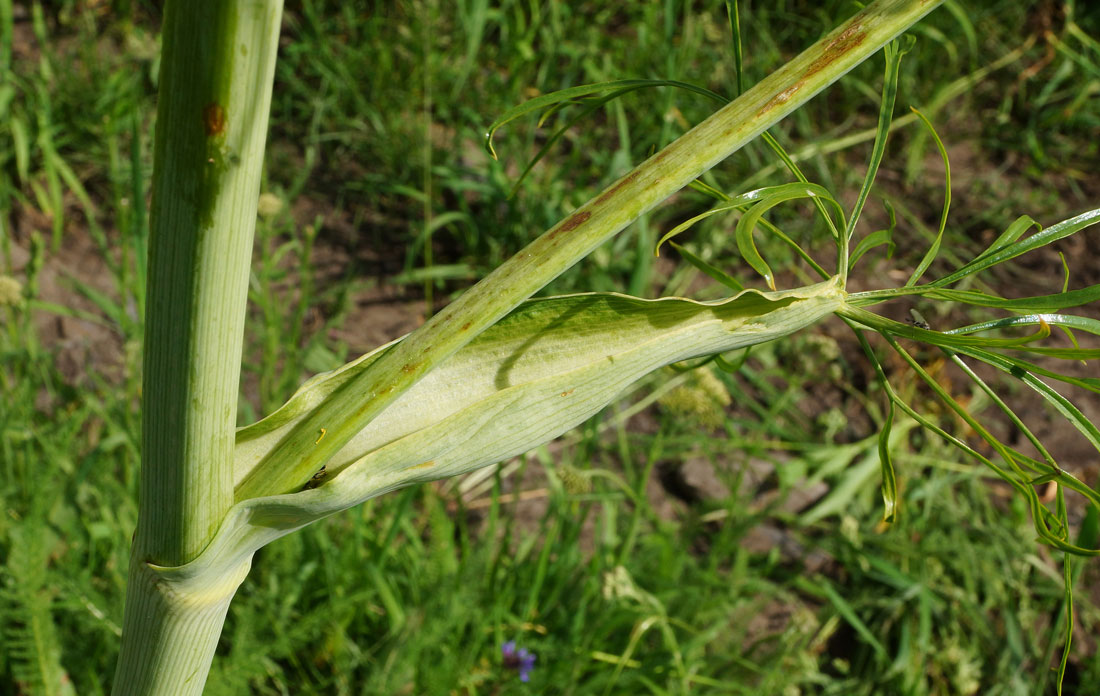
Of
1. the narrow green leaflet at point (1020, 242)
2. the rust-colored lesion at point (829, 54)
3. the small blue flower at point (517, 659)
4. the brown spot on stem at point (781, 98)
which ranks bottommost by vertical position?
the small blue flower at point (517, 659)

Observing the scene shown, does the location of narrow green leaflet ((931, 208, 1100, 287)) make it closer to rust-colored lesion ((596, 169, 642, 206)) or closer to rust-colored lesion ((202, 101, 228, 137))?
rust-colored lesion ((596, 169, 642, 206))

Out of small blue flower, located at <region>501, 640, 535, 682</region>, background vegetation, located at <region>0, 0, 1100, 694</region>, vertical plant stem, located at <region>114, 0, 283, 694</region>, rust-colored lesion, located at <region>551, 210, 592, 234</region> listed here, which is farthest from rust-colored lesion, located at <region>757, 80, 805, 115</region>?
small blue flower, located at <region>501, 640, 535, 682</region>

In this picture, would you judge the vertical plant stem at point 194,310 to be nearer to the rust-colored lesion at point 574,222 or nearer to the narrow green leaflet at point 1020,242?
the rust-colored lesion at point 574,222

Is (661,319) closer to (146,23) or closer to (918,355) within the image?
(918,355)

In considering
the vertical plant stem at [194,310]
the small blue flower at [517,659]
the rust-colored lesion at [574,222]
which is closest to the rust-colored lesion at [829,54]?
the rust-colored lesion at [574,222]

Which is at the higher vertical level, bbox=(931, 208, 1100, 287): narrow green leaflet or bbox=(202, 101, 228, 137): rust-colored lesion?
bbox=(202, 101, 228, 137): rust-colored lesion

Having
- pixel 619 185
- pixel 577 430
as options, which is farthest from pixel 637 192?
pixel 577 430

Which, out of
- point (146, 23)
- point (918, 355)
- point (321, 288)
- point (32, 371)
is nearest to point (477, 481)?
point (321, 288)

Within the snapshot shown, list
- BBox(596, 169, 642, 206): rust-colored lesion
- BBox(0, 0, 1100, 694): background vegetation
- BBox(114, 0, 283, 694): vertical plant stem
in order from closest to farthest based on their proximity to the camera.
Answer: BBox(114, 0, 283, 694): vertical plant stem → BBox(596, 169, 642, 206): rust-colored lesion → BBox(0, 0, 1100, 694): background vegetation
